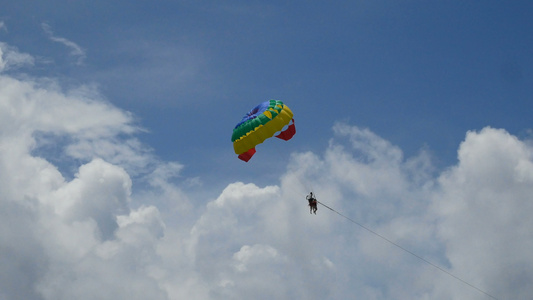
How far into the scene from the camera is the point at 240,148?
5772 centimetres

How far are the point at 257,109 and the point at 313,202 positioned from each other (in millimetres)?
12812

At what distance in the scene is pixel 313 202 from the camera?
5725 cm

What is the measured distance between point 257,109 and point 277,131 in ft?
13.0

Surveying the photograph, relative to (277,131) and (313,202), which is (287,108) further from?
(313,202)

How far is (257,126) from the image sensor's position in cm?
5650

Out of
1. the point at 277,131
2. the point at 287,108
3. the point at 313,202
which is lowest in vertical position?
the point at 313,202

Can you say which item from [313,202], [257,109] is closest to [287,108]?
[257,109]

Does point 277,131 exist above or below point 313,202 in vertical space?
above

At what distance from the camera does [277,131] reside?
2277 inches

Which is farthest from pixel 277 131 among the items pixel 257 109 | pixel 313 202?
pixel 313 202

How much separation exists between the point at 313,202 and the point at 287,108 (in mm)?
11971

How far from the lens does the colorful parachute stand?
56656 mm

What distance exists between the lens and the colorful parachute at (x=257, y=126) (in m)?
56.7

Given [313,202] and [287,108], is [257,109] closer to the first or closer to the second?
[287,108]
